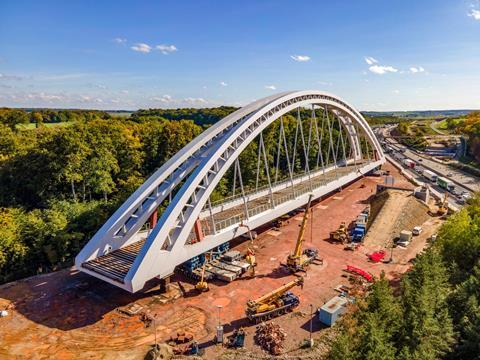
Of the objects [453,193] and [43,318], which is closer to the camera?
[43,318]

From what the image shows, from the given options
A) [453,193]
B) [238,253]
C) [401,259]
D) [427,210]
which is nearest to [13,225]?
[238,253]

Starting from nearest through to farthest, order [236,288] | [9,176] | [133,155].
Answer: [236,288] < [9,176] < [133,155]

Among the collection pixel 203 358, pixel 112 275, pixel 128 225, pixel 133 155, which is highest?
pixel 133 155

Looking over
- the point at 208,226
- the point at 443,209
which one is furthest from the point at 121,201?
the point at 443,209

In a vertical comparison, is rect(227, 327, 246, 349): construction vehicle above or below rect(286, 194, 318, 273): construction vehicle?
below

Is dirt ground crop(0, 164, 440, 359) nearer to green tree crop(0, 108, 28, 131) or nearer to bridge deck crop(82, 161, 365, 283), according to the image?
bridge deck crop(82, 161, 365, 283)

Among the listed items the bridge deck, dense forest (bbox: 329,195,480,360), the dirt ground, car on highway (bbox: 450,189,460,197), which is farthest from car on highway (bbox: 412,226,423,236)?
car on highway (bbox: 450,189,460,197)

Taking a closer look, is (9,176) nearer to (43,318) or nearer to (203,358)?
(43,318)
